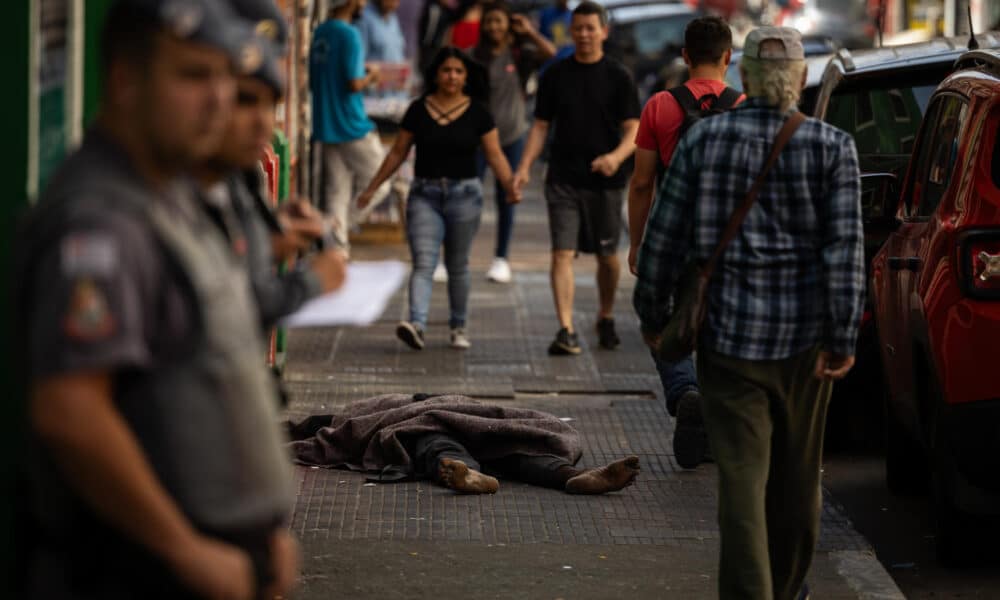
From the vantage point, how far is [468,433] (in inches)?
299

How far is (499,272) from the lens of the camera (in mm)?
14172

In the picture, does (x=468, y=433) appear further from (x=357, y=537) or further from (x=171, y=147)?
(x=171, y=147)

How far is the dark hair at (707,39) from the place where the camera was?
7914 millimetres

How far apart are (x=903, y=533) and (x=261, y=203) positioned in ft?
14.2

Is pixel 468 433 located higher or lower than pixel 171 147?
lower

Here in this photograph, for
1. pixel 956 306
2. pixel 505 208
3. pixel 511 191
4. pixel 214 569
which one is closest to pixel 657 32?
pixel 505 208

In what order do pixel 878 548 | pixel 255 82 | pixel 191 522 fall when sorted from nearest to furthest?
1. pixel 191 522
2. pixel 255 82
3. pixel 878 548

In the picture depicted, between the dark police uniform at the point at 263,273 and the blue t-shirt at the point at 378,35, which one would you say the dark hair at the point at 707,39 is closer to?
the dark police uniform at the point at 263,273

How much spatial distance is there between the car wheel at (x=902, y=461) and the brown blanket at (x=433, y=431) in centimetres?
131

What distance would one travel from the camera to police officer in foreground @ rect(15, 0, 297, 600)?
8.53 ft

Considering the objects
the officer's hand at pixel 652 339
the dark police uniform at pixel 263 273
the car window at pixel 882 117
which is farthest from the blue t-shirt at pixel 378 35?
the dark police uniform at pixel 263 273

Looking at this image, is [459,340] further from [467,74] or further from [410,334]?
[467,74]

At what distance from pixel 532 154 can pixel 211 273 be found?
862 cm

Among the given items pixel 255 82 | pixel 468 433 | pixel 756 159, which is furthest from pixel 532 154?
pixel 255 82
